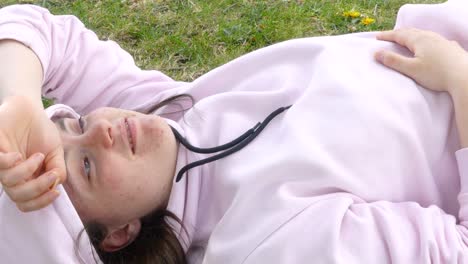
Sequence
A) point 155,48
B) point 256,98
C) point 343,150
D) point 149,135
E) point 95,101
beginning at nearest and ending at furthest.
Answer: point 343,150
point 149,135
point 256,98
point 95,101
point 155,48

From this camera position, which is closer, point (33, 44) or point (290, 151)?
point (290, 151)

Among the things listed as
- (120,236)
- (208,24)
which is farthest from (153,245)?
(208,24)

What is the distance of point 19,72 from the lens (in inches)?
65.7

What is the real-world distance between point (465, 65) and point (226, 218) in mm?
708

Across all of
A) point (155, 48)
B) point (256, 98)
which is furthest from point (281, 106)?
point (155, 48)

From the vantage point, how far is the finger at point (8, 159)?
1302 mm

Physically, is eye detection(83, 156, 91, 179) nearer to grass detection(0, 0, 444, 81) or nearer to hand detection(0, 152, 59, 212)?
hand detection(0, 152, 59, 212)

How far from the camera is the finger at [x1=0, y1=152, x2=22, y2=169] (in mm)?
1302

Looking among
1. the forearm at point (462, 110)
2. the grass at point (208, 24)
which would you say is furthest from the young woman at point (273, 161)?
the grass at point (208, 24)

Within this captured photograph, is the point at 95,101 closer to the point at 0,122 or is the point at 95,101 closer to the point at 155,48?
the point at 0,122

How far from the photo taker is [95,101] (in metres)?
1.98

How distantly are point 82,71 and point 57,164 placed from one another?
57cm

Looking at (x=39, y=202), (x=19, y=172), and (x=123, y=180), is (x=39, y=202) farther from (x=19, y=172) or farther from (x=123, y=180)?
(x=123, y=180)

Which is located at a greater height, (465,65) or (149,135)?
(465,65)
